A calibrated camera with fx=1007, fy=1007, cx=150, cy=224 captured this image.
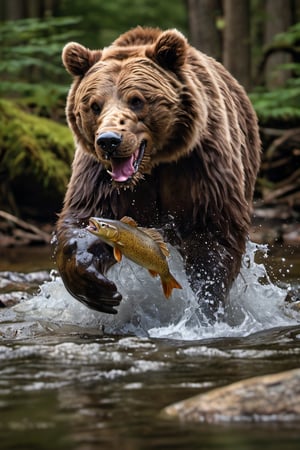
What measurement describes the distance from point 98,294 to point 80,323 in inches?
28.8

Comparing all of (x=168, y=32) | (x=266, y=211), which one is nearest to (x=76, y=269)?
(x=168, y=32)

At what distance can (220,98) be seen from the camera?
7500 millimetres

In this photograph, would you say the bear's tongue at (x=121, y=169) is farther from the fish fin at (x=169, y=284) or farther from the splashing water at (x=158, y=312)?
the splashing water at (x=158, y=312)

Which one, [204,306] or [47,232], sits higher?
[204,306]

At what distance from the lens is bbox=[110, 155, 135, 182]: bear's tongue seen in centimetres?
651

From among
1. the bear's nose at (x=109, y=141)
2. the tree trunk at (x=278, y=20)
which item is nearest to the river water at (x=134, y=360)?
the bear's nose at (x=109, y=141)

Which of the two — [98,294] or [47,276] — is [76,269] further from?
[47,276]

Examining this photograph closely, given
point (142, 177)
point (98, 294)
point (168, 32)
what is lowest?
point (98, 294)

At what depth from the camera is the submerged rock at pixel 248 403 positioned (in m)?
4.11

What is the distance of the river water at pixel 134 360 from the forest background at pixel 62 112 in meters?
5.24

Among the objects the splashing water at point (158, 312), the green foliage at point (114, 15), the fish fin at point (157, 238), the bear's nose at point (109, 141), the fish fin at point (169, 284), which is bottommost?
the green foliage at point (114, 15)

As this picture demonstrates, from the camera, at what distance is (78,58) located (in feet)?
23.4

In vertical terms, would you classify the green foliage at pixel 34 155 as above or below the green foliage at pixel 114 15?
above

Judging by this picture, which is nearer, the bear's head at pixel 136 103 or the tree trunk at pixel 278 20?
the bear's head at pixel 136 103
